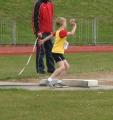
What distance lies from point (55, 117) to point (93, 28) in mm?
29350

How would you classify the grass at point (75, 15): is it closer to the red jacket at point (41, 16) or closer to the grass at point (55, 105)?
the red jacket at point (41, 16)

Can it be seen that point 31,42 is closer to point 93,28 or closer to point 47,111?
point 93,28

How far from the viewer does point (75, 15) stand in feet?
157

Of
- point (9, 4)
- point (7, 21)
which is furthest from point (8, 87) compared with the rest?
point (9, 4)

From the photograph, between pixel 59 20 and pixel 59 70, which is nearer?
pixel 59 70

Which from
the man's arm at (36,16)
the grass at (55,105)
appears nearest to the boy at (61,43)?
the grass at (55,105)

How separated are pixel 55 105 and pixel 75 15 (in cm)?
3678

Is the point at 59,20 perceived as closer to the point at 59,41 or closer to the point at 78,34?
the point at 59,41

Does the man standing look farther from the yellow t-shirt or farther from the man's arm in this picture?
the yellow t-shirt

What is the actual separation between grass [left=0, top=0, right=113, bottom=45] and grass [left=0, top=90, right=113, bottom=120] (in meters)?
24.1

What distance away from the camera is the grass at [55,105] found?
10.5m

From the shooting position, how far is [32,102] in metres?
11.8

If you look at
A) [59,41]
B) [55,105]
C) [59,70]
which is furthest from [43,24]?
[55,105]

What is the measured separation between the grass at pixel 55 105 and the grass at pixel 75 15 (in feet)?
79.2
